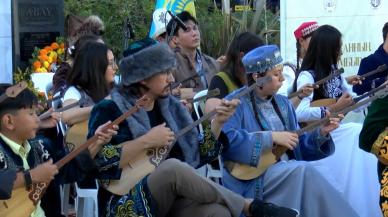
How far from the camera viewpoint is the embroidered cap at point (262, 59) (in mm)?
5508

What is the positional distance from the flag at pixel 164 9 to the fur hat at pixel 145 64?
2.67m

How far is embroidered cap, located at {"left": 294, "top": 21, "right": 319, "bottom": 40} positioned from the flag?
116 centimetres

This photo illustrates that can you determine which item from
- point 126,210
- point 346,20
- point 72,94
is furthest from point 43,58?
point 126,210

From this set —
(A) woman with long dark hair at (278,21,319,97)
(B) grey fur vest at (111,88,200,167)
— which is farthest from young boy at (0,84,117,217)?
(A) woman with long dark hair at (278,21,319,97)

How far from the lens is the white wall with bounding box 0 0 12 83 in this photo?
8102 millimetres

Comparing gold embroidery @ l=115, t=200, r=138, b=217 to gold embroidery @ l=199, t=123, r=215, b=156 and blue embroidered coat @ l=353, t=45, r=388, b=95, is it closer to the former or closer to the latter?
gold embroidery @ l=199, t=123, r=215, b=156

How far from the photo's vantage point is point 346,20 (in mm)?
8438

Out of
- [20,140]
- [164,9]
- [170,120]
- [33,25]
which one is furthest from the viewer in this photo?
[33,25]

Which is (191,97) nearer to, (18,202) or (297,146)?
(297,146)

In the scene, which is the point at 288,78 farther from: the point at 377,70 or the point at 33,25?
the point at 33,25

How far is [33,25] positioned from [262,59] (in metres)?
4.81

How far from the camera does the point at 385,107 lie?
4656 mm

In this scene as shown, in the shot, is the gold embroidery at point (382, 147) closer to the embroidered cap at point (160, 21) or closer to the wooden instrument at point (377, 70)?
the wooden instrument at point (377, 70)

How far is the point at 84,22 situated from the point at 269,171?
280 centimetres
